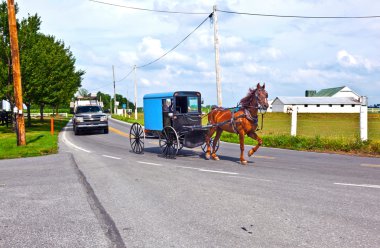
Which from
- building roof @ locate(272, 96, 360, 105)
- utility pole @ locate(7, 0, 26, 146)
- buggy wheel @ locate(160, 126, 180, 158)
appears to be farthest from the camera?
building roof @ locate(272, 96, 360, 105)

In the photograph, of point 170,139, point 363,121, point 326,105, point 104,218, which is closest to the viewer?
point 104,218

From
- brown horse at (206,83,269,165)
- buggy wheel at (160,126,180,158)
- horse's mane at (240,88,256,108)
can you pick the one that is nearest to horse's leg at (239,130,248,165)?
brown horse at (206,83,269,165)

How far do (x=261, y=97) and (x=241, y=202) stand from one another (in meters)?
4.93

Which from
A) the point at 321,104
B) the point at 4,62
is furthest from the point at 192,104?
the point at 321,104

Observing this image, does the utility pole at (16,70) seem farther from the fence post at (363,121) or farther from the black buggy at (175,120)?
the fence post at (363,121)

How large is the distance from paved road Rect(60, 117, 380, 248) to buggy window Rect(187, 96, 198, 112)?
2.64 meters

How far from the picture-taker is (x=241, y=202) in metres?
6.40

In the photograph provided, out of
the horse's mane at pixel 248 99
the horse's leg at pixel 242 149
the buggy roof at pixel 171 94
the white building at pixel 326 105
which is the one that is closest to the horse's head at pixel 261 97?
the horse's mane at pixel 248 99

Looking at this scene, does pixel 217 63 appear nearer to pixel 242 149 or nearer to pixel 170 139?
pixel 170 139

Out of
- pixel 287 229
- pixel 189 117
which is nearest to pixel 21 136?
pixel 189 117

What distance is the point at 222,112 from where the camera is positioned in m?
12.4

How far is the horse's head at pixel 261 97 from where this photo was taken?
1055 centimetres

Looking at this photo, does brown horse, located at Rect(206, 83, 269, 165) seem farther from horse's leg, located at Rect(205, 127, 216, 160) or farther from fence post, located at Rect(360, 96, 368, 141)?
fence post, located at Rect(360, 96, 368, 141)

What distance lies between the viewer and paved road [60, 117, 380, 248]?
4.67 meters
